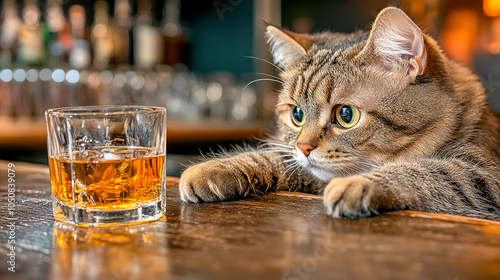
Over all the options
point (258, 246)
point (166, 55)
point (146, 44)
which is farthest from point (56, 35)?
point (258, 246)

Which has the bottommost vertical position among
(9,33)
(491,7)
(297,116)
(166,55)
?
(297,116)

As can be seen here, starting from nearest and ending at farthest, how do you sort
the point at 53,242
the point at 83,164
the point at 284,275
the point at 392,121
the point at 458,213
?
the point at 284,275 → the point at 53,242 → the point at 83,164 → the point at 458,213 → the point at 392,121

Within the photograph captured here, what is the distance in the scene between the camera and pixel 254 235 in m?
0.68

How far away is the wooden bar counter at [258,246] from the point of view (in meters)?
0.54

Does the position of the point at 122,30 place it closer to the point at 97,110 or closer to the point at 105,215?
the point at 97,110

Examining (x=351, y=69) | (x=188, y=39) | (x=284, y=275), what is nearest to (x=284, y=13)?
(x=188, y=39)

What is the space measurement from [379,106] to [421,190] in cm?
23

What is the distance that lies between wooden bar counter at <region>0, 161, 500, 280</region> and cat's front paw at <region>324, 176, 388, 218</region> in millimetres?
22

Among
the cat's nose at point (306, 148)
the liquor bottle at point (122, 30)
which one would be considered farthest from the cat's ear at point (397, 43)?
the liquor bottle at point (122, 30)

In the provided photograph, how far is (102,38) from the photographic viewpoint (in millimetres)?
3213

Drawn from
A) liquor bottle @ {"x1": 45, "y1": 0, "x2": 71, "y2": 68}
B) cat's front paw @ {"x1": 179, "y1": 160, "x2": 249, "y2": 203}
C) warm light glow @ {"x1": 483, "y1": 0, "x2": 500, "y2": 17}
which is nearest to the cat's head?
cat's front paw @ {"x1": 179, "y1": 160, "x2": 249, "y2": 203}

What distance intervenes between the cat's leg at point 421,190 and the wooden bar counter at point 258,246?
3cm

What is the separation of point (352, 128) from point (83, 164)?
559mm

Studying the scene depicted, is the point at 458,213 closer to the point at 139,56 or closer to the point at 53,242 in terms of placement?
the point at 53,242
